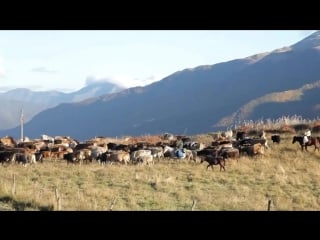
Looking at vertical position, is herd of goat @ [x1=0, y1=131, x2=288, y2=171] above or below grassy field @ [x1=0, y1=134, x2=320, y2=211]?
above

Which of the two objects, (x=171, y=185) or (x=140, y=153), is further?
(x=140, y=153)

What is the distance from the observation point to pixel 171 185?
594 inches

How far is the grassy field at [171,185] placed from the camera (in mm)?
12422

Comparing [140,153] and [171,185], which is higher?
[140,153]

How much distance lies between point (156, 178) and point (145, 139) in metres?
11.9

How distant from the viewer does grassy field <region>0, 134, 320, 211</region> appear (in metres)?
12.4

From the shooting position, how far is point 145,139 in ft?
91.5

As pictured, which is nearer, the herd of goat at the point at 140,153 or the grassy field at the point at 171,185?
the grassy field at the point at 171,185

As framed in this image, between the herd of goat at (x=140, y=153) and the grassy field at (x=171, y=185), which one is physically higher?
the herd of goat at (x=140, y=153)

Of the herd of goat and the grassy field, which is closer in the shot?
the grassy field
